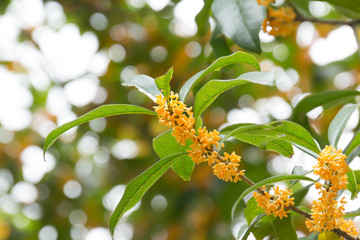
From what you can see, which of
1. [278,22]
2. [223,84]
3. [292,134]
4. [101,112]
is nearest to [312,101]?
[278,22]

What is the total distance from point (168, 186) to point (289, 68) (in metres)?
0.94

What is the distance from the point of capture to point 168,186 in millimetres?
2434

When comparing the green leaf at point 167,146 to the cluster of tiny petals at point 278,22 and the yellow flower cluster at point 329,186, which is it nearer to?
the yellow flower cluster at point 329,186

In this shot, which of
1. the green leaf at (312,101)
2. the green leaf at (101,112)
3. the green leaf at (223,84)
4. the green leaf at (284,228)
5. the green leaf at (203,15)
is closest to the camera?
the green leaf at (223,84)

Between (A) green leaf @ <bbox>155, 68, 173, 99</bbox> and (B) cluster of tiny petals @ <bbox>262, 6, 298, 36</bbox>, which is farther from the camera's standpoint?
(B) cluster of tiny petals @ <bbox>262, 6, 298, 36</bbox>

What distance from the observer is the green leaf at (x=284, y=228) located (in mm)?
893

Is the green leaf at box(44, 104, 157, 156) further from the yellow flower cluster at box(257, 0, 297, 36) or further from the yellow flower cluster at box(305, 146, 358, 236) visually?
the yellow flower cluster at box(257, 0, 297, 36)

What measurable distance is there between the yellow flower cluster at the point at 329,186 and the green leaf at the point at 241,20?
13.8 inches

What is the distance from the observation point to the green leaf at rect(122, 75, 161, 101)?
79 centimetres

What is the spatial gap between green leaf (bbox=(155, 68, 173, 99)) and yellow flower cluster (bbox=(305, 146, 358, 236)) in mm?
276

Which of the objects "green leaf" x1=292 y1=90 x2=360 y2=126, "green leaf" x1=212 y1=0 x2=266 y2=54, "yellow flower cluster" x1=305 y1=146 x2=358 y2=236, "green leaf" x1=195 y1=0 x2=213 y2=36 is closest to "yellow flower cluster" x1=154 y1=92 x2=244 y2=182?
"yellow flower cluster" x1=305 y1=146 x2=358 y2=236

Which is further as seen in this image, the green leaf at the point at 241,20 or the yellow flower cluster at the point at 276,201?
the green leaf at the point at 241,20

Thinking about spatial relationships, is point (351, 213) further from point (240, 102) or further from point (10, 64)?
point (10, 64)

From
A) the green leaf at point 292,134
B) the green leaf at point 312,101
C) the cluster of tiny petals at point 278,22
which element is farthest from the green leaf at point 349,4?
the green leaf at point 292,134
